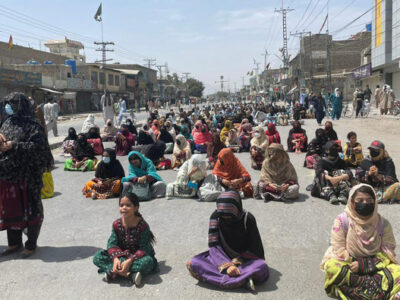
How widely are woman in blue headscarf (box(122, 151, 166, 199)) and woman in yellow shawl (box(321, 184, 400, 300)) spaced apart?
3583mm

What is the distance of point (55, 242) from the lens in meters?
4.44

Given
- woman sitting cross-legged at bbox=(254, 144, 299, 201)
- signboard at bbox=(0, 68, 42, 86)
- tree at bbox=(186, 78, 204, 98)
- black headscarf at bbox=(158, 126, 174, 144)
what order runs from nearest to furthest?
woman sitting cross-legged at bbox=(254, 144, 299, 201)
black headscarf at bbox=(158, 126, 174, 144)
signboard at bbox=(0, 68, 42, 86)
tree at bbox=(186, 78, 204, 98)

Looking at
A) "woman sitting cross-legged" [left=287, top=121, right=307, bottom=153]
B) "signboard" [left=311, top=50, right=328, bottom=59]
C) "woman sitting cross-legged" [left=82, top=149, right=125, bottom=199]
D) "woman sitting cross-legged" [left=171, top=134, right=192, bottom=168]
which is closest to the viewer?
"woman sitting cross-legged" [left=82, top=149, right=125, bottom=199]

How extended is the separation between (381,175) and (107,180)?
4.04 m

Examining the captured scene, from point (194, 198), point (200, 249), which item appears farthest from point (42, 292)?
point (194, 198)

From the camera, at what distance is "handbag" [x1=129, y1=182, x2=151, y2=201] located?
20.2ft

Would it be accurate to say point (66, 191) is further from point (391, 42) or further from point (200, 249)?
point (391, 42)

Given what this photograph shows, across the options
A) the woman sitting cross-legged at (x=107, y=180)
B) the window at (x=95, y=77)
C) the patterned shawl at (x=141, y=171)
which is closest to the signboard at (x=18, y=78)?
the window at (x=95, y=77)

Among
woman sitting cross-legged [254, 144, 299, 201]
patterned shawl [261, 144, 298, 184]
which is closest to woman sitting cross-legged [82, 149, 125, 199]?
woman sitting cross-legged [254, 144, 299, 201]

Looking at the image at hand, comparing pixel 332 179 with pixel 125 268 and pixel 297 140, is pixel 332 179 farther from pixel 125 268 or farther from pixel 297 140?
pixel 297 140

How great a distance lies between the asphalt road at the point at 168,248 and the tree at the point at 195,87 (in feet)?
341

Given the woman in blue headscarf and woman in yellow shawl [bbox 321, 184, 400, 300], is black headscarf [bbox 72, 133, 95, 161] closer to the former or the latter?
the woman in blue headscarf

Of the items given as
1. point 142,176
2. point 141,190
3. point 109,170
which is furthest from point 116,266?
point 109,170

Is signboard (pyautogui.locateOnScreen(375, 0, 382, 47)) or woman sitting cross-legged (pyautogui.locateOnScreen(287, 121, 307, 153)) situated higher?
signboard (pyautogui.locateOnScreen(375, 0, 382, 47))
